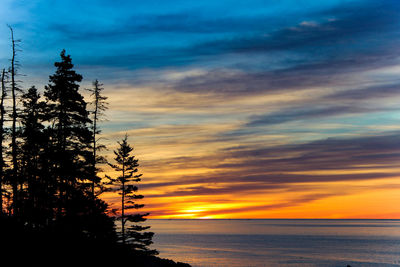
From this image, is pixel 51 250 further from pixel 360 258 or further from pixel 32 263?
pixel 360 258

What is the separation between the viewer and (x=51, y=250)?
29.2 meters

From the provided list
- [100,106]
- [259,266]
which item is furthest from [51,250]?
[259,266]

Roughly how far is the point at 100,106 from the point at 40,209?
40.2 ft

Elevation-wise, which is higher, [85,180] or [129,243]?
[85,180]

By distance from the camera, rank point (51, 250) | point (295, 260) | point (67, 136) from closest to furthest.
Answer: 1. point (51, 250)
2. point (67, 136)
3. point (295, 260)

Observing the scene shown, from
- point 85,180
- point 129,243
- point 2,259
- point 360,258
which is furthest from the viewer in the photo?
point 360,258

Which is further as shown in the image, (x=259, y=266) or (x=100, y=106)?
(x=259, y=266)

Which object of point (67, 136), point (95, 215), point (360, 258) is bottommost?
point (360, 258)

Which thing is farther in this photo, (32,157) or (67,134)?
(32,157)

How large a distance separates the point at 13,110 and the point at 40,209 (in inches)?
410

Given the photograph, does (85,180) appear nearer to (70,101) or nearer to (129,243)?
(70,101)

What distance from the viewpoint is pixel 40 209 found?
37.8 m

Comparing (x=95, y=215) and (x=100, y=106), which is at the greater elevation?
(x=100, y=106)

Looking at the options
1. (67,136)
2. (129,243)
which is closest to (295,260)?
(129,243)
